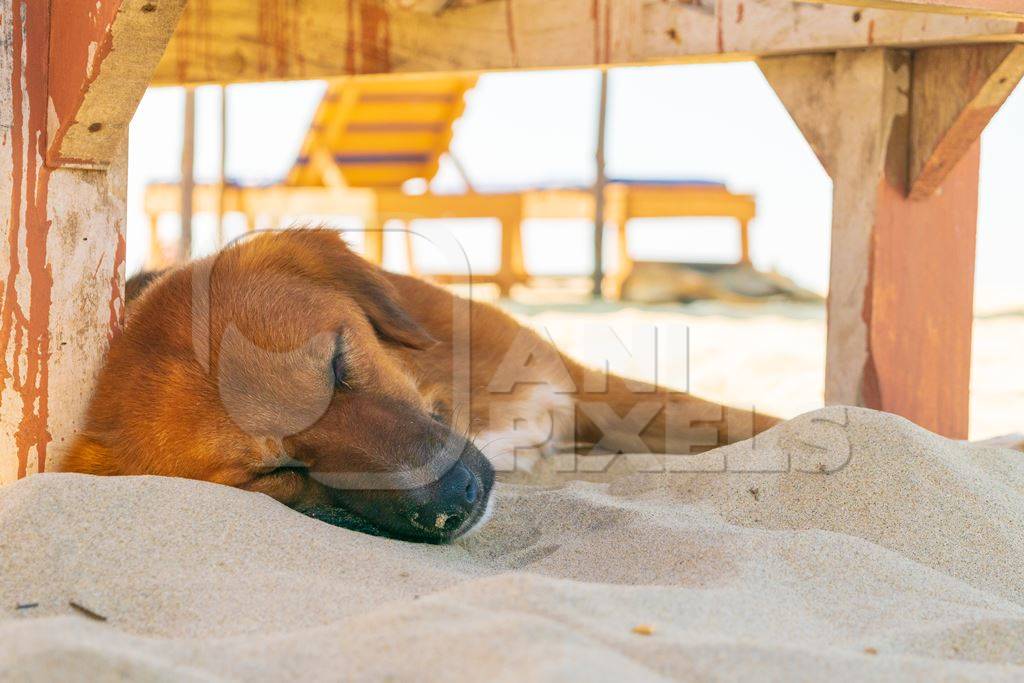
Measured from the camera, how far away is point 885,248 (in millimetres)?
3176

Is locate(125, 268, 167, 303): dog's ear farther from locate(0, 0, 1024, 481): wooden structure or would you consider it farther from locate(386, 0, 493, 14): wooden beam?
locate(386, 0, 493, 14): wooden beam

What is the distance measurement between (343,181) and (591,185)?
3432mm

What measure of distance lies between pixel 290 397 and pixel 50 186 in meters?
0.67

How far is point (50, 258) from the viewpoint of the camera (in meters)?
2.18

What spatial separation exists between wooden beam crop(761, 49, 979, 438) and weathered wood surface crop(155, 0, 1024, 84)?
0.13 m

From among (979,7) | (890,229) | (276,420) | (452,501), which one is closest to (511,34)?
(890,229)

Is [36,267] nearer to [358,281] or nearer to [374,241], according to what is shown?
[358,281]

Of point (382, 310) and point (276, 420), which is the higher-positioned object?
point (382, 310)

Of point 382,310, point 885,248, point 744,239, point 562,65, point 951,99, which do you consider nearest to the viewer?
point 382,310

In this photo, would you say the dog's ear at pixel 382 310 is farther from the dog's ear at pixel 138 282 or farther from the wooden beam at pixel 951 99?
the wooden beam at pixel 951 99

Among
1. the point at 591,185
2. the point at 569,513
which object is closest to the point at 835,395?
the point at 569,513

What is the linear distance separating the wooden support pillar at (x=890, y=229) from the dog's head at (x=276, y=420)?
1.42m

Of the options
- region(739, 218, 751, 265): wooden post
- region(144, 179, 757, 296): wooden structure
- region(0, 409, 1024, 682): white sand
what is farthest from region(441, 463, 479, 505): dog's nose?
region(739, 218, 751, 265): wooden post

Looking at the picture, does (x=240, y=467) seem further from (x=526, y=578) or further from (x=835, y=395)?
(x=835, y=395)
